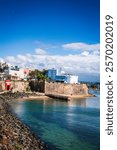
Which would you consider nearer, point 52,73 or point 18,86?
point 18,86

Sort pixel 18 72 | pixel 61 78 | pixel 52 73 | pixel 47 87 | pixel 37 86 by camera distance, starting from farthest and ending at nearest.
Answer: pixel 52 73 < pixel 61 78 < pixel 18 72 < pixel 37 86 < pixel 47 87

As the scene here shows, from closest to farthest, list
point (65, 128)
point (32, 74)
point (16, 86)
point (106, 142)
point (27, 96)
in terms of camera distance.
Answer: point (106, 142), point (65, 128), point (27, 96), point (16, 86), point (32, 74)

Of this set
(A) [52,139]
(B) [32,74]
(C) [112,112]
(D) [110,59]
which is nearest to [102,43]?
(D) [110,59]

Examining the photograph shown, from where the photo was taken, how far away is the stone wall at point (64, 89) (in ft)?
267

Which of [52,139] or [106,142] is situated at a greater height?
[106,142]

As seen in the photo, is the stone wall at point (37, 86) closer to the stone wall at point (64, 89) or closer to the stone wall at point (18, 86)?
the stone wall at point (64, 89)

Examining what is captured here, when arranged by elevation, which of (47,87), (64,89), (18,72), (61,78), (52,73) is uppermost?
(52,73)

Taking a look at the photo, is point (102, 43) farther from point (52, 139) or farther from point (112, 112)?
point (52, 139)

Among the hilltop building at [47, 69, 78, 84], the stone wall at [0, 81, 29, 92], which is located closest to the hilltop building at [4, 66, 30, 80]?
the hilltop building at [47, 69, 78, 84]

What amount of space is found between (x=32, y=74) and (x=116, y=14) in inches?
4078

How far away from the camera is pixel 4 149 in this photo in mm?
13602

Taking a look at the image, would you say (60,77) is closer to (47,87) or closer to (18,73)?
(18,73)

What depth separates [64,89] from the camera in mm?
87000

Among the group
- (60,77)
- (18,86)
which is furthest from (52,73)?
(18,86)
